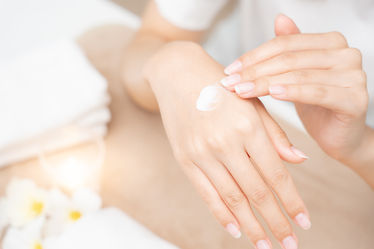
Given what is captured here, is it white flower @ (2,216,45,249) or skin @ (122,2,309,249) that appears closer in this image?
skin @ (122,2,309,249)

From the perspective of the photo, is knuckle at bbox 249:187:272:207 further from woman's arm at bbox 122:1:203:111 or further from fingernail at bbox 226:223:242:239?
woman's arm at bbox 122:1:203:111

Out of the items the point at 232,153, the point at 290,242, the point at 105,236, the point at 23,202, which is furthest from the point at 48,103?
the point at 290,242

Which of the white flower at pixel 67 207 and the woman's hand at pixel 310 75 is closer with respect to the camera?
the woman's hand at pixel 310 75

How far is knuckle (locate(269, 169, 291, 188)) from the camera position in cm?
50

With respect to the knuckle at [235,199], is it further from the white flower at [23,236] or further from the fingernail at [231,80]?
the white flower at [23,236]

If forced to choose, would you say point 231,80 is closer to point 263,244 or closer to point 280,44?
point 280,44

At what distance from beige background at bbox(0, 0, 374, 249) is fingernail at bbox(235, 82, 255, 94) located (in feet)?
0.86

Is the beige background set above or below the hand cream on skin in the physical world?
below

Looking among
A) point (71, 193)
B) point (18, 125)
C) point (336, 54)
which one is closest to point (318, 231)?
point (336, 54)

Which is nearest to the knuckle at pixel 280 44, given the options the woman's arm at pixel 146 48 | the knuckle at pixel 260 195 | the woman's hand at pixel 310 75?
the woman's hand at pixel 310 75

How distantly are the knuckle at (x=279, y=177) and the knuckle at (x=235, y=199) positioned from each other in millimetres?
48

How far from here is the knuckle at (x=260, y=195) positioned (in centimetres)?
50

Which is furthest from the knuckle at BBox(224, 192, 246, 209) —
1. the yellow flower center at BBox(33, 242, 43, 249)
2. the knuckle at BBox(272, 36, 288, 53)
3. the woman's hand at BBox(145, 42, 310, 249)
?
the yellow flower center at BBox(33, 242, 43, 249)

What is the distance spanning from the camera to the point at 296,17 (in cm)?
82
